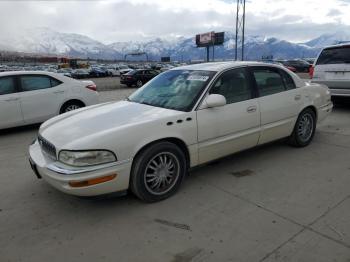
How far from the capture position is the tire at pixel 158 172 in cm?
338

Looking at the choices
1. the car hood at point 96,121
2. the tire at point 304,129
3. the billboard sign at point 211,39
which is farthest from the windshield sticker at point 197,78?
the billboard sign at point 211,39

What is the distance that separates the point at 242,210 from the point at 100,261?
1514 mm

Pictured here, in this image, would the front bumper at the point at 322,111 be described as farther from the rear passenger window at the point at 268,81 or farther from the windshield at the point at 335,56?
the windshield at the point at 335,56

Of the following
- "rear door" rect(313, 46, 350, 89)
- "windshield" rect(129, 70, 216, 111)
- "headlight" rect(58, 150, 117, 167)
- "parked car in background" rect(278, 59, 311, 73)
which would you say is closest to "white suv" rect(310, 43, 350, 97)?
"rear door" rect(313, 46, 350, 89)

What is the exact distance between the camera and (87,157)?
3.11 m

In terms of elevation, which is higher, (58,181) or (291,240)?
(58,181)

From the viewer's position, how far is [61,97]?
7.56m

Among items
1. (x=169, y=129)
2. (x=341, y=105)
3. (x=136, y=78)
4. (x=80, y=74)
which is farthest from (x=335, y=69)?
(x=80, y=74)

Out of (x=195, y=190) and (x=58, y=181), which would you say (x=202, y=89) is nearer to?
(x=195, y=190)

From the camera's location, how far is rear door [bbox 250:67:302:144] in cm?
451

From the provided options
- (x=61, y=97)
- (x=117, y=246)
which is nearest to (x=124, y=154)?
(x=117, y=246)

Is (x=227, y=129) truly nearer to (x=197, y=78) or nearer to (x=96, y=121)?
(x=197, y=78)

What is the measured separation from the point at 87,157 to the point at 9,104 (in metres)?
4.72

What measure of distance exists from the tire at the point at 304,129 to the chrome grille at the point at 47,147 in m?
3.59
